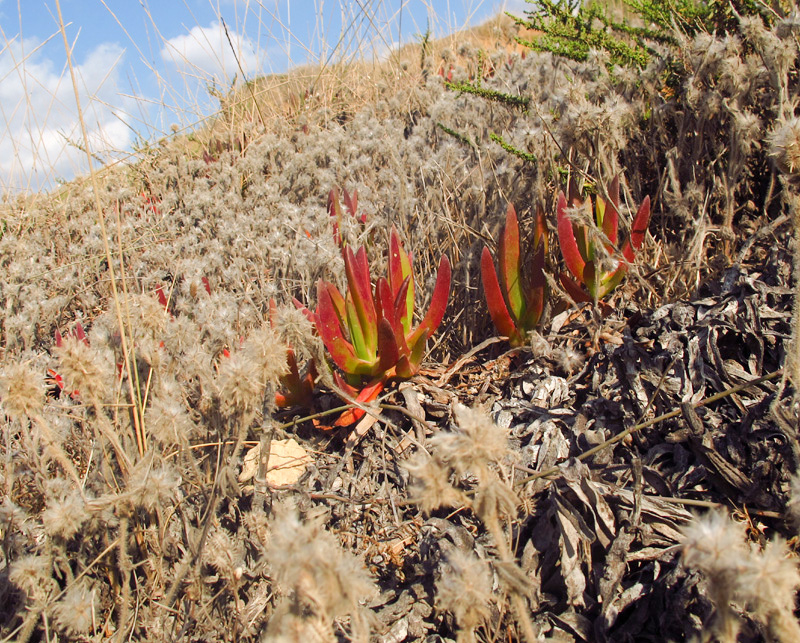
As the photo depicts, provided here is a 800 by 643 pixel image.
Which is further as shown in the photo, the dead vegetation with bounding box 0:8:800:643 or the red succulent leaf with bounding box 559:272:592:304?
the red succulent leaf with bounding box 559:272:592:304

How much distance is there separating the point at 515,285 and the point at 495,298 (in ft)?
0.49

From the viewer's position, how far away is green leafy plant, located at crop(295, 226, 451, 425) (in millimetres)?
2098

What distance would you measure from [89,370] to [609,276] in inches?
74.1

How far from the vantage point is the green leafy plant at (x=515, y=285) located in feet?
7.27

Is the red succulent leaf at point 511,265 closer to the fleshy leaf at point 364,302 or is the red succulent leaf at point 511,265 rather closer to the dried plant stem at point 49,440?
the fleshy leaf at point 364,302

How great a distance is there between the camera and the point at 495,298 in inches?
87.7

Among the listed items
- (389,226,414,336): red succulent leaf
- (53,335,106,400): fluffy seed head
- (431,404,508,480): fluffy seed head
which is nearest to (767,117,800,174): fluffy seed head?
(431,404,508,480): fluffy seed head

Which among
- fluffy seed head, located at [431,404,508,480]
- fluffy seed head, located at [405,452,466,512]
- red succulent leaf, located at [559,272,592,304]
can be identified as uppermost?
fluffy seed head, located at [431,404,508,480]

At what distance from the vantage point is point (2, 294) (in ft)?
10.7

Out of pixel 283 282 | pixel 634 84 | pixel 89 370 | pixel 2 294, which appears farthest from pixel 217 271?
pixel 634 84

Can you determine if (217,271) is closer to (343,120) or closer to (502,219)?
(502,219)

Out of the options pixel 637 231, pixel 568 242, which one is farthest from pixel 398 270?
pixel 637 231

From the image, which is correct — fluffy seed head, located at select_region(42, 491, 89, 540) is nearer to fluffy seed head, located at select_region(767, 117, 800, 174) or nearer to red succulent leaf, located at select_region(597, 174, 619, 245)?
fluffy seed head, located at select_region(767, 117, 800, 174)

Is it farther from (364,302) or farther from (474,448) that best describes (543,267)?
(474,448)
